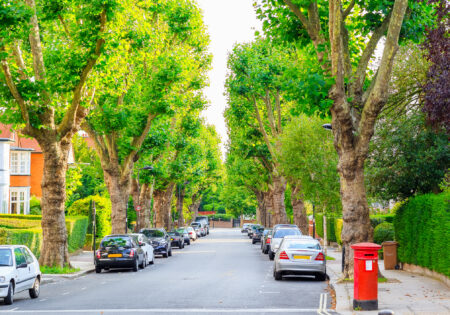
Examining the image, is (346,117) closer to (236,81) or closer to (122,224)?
(122,224)

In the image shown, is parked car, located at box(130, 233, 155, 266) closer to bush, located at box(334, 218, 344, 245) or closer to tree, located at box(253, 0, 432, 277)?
tree, located at box(253, 0, 432, 277)

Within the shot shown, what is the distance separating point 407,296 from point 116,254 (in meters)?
14.7

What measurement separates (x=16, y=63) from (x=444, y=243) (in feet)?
55.5

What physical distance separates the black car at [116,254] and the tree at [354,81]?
11049 millimetres

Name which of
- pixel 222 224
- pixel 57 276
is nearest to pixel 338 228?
pixel 57 276

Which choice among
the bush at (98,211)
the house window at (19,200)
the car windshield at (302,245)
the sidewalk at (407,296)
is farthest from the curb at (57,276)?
the house window at (19,200)

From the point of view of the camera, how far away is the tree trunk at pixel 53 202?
24.2 metres

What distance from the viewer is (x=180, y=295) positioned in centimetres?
1664

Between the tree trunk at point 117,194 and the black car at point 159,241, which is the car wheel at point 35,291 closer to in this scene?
the tree trunk at point 117,194

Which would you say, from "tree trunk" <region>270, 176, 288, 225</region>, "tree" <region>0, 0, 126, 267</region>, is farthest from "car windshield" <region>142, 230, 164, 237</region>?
"tree" <region>0, 0, 126, 267</region>

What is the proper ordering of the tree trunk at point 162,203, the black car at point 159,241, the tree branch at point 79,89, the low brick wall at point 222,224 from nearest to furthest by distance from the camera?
the tree branch at point 79,89, the black car at point 159,241, the tree trunk at point 162,203, the low brick wall at point 222,224

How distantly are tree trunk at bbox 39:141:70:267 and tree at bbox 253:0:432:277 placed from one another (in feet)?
35.0

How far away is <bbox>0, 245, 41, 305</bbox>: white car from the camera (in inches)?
595

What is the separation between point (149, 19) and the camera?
118 feet
